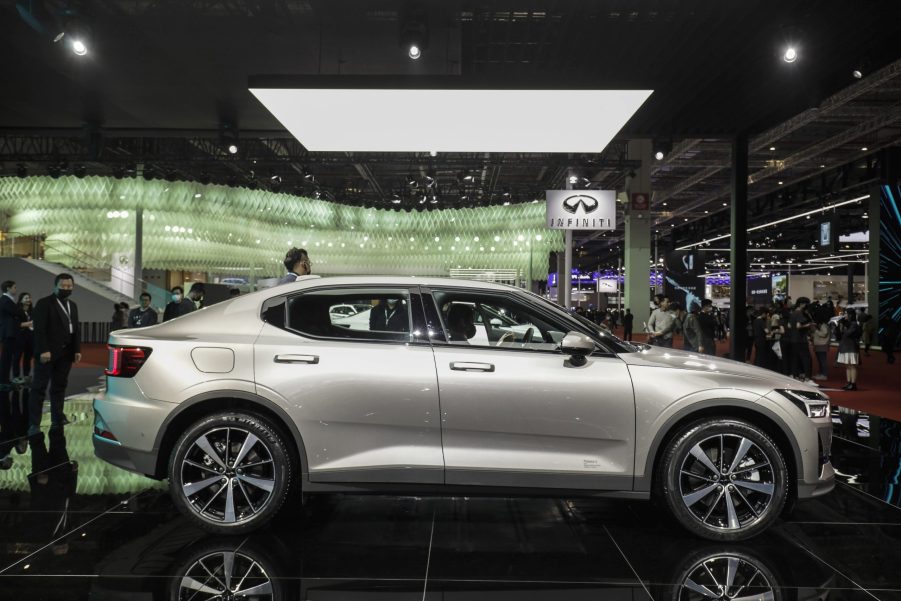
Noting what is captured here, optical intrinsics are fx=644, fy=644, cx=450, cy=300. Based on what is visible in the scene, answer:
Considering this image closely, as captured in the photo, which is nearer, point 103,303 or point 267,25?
point 267,25

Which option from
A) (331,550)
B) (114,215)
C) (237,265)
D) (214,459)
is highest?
(114,215)

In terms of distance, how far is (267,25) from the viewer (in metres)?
6.77

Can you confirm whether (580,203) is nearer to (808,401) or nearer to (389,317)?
(808,401)

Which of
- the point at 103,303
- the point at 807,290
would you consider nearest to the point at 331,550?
the point at 103,303

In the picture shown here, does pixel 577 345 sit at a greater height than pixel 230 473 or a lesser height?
greater

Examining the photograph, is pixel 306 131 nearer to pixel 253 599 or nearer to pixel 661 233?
pixel 253 599

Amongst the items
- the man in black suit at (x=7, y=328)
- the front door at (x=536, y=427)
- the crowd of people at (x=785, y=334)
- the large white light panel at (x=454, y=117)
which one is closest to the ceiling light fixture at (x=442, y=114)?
the large white light panel at (x=454, y=117)

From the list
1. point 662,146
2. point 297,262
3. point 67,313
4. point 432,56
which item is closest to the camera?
point 297,262

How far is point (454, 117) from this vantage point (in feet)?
23.5

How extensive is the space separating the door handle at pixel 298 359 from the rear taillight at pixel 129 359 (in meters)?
0.78

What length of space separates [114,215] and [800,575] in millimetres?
27037

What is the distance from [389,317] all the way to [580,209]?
27.6 ft

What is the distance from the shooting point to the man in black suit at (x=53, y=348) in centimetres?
680

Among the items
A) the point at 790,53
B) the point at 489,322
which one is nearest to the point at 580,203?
the point at 790,53
